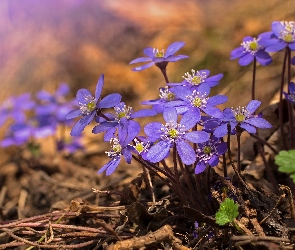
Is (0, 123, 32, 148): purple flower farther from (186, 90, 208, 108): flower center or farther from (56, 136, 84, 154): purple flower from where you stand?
(186, 90, 208, 108): flower center

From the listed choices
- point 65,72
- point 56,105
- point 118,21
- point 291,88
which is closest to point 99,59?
point 65,72

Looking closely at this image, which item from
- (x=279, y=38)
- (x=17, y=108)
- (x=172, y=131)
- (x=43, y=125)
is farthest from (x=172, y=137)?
(x=17, y=108)

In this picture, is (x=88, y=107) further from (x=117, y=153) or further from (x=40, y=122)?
(x=40, y=122)

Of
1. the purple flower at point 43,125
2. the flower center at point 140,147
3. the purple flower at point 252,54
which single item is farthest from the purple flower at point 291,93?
the purple flower at point 43,125

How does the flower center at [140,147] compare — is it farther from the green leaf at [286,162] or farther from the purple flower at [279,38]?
the purple flower at [279,38]

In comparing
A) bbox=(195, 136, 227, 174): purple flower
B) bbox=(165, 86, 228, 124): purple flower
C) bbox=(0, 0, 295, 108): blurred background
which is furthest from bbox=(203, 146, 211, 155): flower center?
bbox=(0, 0, 295, 108): blurred background
